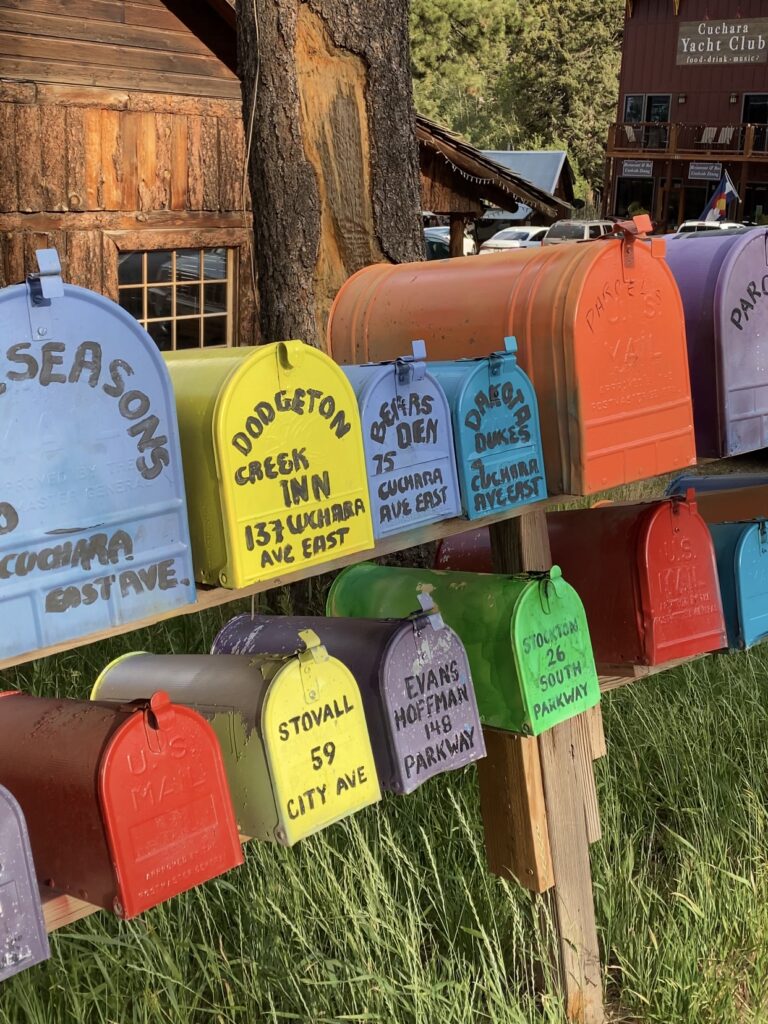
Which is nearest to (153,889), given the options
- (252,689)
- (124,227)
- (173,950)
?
(252,689)

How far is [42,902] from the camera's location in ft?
4.84

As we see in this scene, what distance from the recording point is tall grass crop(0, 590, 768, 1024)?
212cm

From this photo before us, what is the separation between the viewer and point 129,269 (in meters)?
6.54

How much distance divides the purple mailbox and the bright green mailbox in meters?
0.43

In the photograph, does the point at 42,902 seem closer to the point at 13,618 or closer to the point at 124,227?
the point at 13,618

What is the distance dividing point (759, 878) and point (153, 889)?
1.69m

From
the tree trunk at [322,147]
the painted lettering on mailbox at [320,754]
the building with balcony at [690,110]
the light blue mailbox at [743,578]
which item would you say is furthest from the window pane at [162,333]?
the building with balcony at [690,110]

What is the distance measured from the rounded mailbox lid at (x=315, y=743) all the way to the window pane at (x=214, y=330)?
552 centimetres

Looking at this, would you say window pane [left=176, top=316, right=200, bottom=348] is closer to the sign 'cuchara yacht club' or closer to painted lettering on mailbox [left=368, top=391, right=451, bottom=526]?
painted lettering on mailbox [left=368, top=391, right=451, bottom=526]

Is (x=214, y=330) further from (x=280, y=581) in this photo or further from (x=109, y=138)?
(x=280, y=581)

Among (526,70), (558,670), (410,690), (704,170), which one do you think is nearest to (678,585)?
(558,670)

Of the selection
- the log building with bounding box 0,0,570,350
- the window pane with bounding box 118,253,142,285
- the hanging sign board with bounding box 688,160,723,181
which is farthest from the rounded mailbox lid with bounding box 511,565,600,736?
the hanging sign board with bounding box 688,160,723,181

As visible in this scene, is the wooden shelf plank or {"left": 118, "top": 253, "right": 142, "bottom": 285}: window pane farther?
{"left": 118, "top": 253, "right": 142, "bottom": 285}: window pane

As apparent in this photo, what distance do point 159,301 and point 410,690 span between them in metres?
5.28
